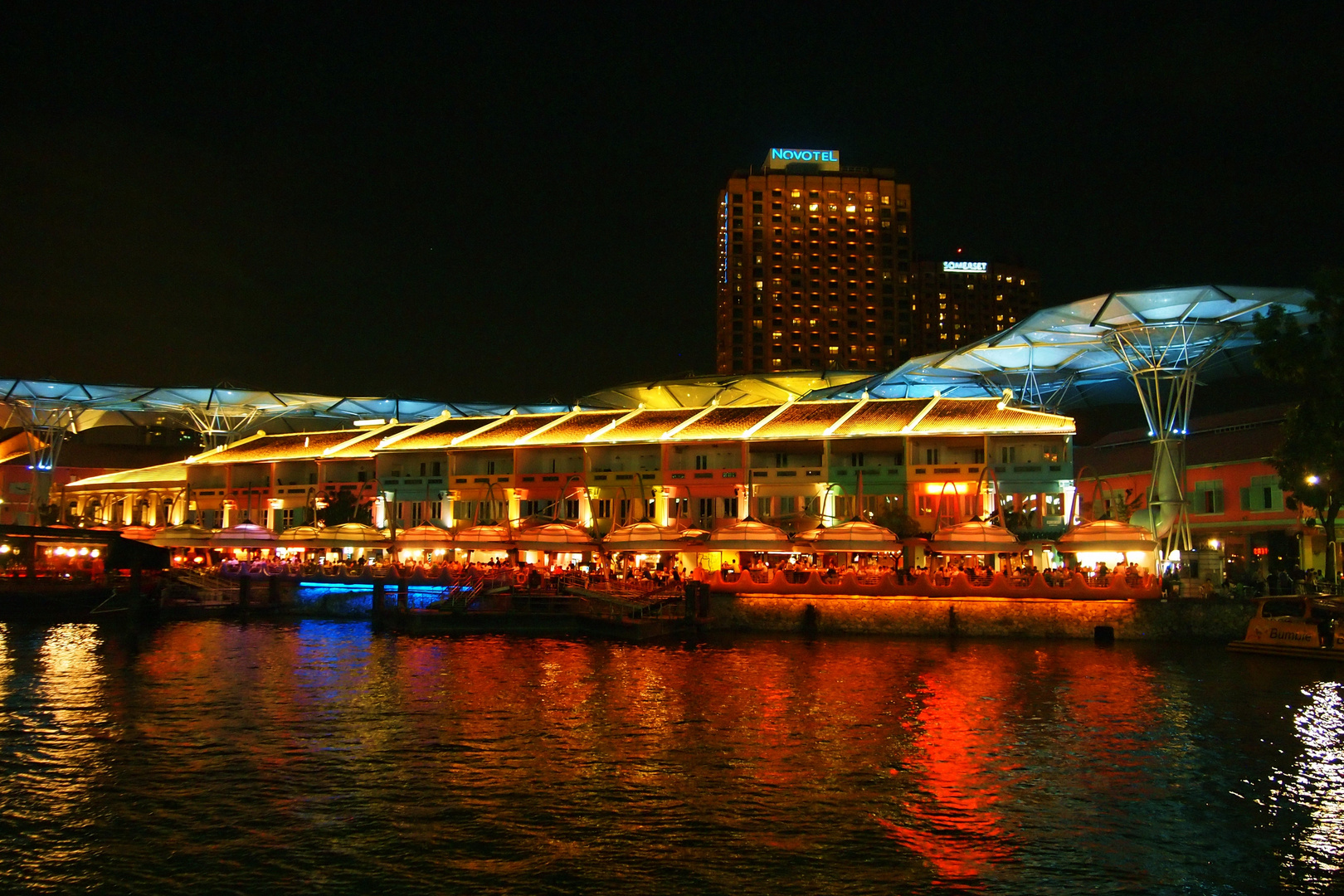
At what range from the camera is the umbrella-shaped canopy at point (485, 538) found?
5412 cm

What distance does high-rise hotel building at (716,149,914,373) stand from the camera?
161 metres

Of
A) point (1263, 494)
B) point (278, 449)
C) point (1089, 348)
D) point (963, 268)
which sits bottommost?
point (1263, 494)

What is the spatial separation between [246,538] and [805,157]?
4988 inches

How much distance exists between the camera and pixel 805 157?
167 meters

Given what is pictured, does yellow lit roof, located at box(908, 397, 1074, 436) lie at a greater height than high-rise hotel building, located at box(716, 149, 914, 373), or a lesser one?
lesser

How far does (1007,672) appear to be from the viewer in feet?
113

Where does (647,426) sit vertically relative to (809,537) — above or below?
above

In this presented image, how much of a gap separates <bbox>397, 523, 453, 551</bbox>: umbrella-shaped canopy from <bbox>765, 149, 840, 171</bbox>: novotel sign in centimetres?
12196

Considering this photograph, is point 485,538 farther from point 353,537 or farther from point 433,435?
point 433,435

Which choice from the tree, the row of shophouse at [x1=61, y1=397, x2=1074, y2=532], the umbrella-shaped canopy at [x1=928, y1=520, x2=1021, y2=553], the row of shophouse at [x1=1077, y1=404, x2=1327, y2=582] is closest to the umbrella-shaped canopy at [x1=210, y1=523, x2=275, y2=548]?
the row of shophouse at [x1=61, y1=397, x2=1074, y2=532]

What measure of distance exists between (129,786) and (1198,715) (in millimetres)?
25530

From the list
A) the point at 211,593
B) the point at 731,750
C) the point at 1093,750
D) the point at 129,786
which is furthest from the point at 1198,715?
the point at 211,593

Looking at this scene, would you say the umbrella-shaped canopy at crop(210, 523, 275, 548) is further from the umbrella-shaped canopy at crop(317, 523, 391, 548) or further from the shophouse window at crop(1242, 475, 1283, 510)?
the shophouse window at crop(1242, 475, 1283, 510)

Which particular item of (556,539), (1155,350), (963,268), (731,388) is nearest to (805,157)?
(963,268)
